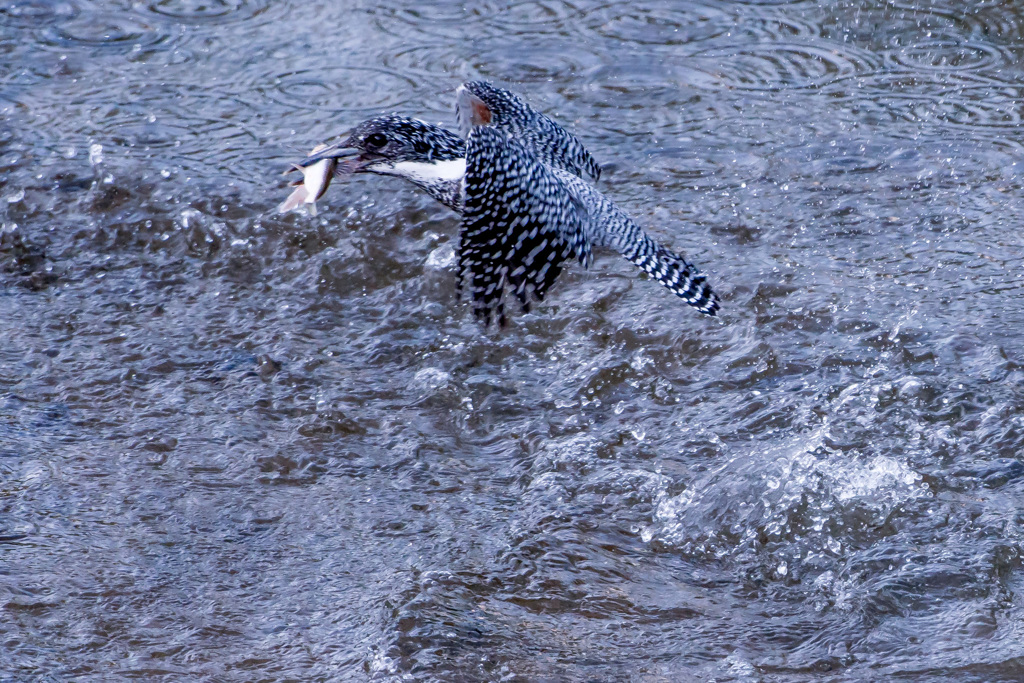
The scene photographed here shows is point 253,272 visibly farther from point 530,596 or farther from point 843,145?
point 843,145

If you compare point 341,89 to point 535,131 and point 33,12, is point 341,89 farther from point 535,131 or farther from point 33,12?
point 33,12

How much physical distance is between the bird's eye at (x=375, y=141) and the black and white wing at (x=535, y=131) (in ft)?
1.18

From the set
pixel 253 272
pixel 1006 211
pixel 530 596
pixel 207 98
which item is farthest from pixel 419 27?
pixel 530 596

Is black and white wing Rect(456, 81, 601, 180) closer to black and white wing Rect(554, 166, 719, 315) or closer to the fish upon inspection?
black and white wing Rect(554, 166, 719, 315)

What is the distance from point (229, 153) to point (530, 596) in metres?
2.83

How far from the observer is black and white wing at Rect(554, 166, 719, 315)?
3.34 meters

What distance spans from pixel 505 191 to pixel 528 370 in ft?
2.97

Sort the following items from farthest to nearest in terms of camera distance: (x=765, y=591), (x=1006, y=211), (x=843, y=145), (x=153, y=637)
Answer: (x=843, y=145) < (x=1006, y=211) < (x=765, y=591) < (x=153, y=637)

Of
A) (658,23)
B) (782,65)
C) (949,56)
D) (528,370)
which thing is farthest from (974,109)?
(528,370)

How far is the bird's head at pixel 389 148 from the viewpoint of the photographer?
3.57 meters

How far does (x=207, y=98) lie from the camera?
5305 mm

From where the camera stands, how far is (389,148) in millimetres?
3617

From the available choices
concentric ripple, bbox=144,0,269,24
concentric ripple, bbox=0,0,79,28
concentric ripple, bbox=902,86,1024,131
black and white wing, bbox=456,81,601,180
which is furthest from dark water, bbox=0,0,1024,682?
black and white wing, bbox=456,81,601,180

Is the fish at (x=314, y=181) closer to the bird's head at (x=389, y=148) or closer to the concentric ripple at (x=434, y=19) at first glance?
the bird's head at (x=389, y=148)
